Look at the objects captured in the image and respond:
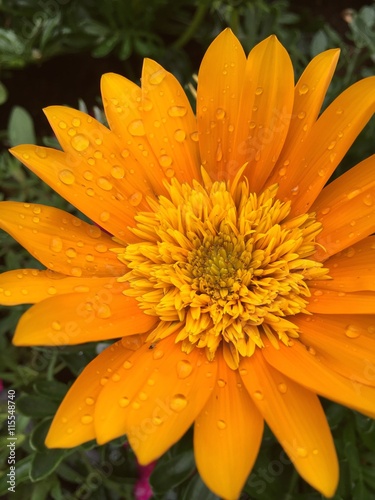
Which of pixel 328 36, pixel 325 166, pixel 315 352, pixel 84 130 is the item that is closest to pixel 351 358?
pixel 315 352

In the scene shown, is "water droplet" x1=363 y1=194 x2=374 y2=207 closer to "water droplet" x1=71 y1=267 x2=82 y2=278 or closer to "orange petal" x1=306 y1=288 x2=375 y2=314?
"orange petal" x1=306 y1=288 x2=375 y2=314

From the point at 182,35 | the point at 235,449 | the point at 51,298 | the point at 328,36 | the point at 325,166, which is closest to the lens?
the point at 235,449

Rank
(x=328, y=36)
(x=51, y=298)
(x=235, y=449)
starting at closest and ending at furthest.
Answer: (x=235, y=449), (x=51, y=298), (x=328, y=36)

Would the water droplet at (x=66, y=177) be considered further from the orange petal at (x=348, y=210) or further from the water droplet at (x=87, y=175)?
the orange petal at (x=348, y=210)

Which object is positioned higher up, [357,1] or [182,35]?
[357,1]

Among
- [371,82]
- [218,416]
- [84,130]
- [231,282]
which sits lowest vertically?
[218,416]

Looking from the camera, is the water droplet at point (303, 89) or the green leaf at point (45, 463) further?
the green leaf at point (45, 463)

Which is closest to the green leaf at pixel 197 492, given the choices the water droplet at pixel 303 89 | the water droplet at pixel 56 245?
the water droplet at pixel 56 245

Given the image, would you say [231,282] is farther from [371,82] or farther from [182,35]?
[182,35]
